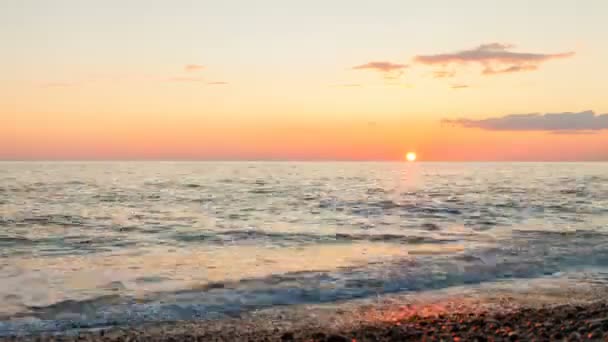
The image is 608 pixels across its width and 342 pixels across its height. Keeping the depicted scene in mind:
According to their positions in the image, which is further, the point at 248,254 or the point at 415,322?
the point at 248,254

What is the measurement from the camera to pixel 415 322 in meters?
9.27

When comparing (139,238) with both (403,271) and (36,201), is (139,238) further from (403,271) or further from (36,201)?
(36,201)

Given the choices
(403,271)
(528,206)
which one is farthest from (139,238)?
(528,206)

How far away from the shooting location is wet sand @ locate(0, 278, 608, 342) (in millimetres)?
8273

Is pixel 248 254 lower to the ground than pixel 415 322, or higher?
lower

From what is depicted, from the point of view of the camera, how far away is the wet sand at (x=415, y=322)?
8.27 meters

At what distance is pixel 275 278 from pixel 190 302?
117 inches

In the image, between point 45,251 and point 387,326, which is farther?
point 45,251

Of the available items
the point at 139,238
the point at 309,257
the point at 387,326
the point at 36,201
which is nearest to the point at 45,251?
the point at 139,238

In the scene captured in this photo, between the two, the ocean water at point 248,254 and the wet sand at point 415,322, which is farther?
the ocean water at point 248,254

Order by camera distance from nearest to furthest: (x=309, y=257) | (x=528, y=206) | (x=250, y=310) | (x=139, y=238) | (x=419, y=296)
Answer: (x=250, y=310) < (x=419, y=296) < (x=309, y=257) < (x=139, y=238) < (x=528, y=206)

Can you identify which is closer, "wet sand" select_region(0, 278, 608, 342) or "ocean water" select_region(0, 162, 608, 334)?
"wet sand" select_region(0, 278, 608, 342)

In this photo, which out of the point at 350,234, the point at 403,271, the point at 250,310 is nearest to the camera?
the point at 250,310

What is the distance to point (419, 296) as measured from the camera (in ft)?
39.8
